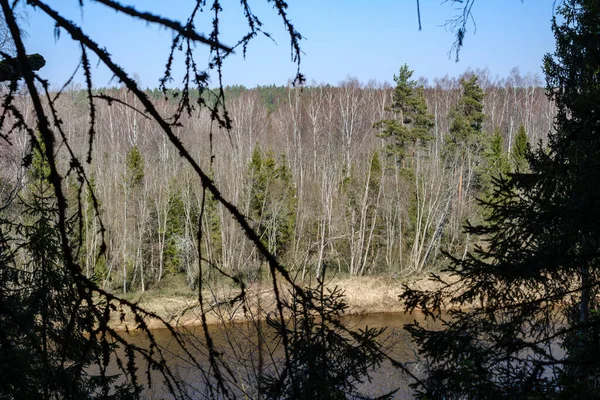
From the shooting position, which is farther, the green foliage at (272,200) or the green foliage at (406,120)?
the green foliage at (406,120)

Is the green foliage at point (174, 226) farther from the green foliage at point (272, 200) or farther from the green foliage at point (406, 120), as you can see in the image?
the green foliage at point (406, 120)

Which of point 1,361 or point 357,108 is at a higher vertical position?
point 357,108

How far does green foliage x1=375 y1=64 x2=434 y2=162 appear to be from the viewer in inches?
1188

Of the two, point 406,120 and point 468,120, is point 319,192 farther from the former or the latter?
point 468,120


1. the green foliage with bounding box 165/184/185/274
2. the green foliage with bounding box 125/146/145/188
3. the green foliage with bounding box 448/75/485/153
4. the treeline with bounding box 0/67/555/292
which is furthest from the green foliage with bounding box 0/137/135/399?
the green foliage with bounding box 448/75/485/153

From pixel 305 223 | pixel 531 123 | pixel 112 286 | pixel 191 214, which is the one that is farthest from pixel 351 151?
pixel 531 123

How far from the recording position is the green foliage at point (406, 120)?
30.2 metres

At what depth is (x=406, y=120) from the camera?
32531mm

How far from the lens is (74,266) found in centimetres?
84

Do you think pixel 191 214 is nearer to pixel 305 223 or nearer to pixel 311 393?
pixel 305 223

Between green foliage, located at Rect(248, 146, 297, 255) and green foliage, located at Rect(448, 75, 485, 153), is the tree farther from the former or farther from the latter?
green foliage, located at Rect(448, 75, 485, 153)

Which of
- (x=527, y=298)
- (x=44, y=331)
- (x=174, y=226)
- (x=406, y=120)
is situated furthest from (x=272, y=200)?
(x=44, y=331)

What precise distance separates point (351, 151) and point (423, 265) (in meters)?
8.23

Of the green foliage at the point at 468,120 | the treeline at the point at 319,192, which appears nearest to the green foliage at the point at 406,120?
the treeline at the point at 319,192
